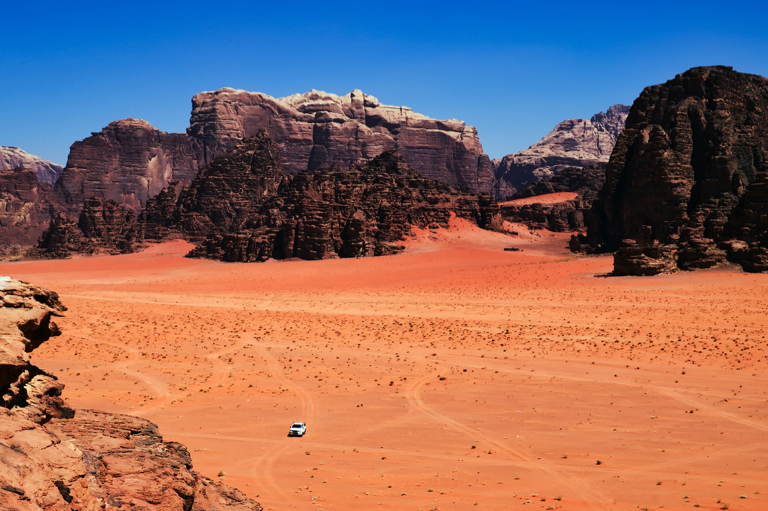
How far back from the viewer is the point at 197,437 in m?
12.8

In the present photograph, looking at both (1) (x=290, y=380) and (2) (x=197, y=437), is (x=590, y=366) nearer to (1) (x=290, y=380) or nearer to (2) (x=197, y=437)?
(1) (x=290, y=380)

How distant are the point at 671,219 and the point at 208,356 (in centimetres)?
4750

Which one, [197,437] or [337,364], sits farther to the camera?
[337,364]

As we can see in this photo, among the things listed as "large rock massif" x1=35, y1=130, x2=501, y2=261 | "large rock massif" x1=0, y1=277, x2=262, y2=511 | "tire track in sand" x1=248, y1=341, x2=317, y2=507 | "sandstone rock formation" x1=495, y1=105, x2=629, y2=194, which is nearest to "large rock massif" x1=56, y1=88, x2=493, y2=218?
"sandstone rock formation" x1=495, y1=105, x2=629, y2=194

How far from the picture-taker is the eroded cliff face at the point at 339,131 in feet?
498

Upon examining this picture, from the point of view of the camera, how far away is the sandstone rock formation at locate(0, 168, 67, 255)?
109375 mm

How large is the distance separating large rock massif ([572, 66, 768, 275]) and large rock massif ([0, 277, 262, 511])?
41.8m

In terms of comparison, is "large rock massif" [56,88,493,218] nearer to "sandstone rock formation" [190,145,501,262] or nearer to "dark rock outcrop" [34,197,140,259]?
"dark rock outcrop" [34,197,140,259]

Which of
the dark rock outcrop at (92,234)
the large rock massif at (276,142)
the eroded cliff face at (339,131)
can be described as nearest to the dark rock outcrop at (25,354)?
the dark rock outcrop at (92,234)

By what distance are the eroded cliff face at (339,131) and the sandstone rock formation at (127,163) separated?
7292mm

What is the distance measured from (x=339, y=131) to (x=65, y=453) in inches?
5977

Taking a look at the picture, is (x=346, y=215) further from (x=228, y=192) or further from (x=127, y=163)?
(x=127, y=163)

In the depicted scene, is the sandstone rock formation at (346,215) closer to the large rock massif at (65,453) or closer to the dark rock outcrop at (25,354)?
the dark rock outcrop at (25,354)

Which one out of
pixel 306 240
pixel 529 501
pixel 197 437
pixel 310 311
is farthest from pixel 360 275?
pixel 529 501
